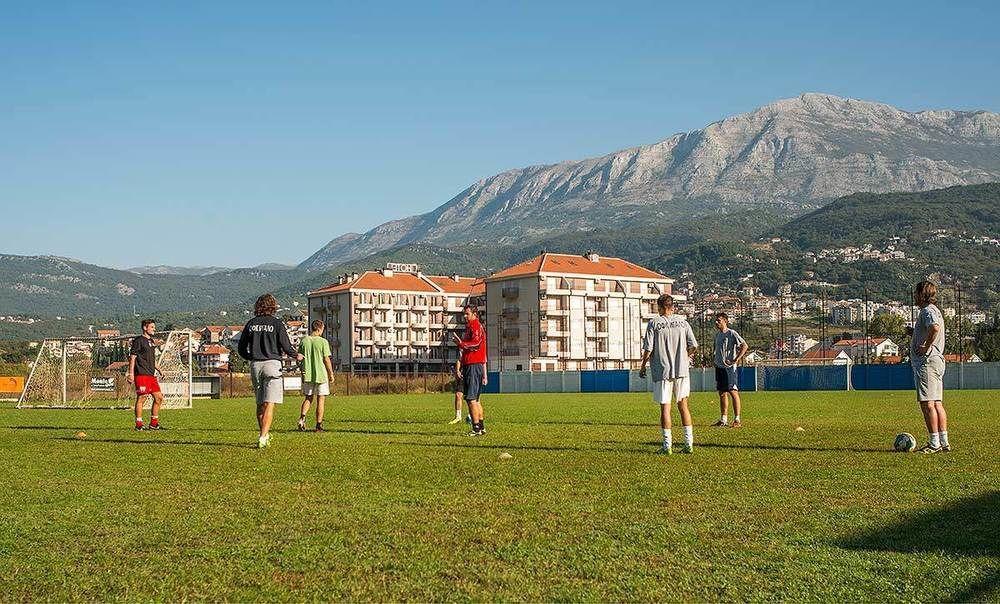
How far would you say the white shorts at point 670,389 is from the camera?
1207 cm

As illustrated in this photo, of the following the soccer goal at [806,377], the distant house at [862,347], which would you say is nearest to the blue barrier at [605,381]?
the soccer goal at [806,377]

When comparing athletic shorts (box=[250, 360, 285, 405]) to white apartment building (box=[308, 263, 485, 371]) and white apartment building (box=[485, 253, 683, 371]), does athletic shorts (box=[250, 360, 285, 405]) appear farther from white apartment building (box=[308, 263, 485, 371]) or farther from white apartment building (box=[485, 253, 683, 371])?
white apartment building (box=[308, 263, 485, 371])

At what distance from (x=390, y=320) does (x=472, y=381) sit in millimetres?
113187

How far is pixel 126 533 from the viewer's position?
6781mm

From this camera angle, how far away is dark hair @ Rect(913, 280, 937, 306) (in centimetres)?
1154

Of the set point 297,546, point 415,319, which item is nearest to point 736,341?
point 297,546

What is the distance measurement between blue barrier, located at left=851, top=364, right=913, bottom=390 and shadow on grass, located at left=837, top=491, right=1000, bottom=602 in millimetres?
47898

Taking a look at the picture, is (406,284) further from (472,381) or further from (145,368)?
(472,381)

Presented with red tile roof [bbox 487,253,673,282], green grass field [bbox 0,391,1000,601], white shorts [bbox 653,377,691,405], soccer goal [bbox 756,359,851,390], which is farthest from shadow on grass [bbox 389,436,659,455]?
red tile roof [bbox 487,253,673,282]

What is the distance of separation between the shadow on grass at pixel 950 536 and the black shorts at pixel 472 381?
9.39 meters

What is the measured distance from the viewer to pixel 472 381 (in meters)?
16.5

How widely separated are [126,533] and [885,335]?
136 m

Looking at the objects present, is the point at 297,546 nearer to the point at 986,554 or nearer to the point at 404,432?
the point at 986,554

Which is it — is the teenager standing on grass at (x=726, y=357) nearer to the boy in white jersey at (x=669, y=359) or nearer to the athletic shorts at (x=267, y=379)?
the boy in white jersey at (x=669, y=359)
